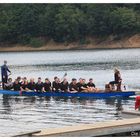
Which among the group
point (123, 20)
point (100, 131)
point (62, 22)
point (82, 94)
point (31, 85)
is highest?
point (62, 22)

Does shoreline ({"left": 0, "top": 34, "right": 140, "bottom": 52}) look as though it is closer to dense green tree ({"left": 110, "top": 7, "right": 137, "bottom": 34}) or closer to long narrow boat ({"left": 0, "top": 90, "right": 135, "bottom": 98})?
dense green tree ({"left": 110, "top": 7, "right": 137, "bottom": 34})

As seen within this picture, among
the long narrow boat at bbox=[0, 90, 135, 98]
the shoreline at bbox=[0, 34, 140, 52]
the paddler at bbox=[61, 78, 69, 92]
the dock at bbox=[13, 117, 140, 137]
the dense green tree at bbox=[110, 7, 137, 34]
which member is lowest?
the dock at bbox=[13, 117, 140, 137]

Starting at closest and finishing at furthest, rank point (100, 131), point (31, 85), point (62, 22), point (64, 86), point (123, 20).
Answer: point (100, 131)
point (64, 86)
point (31, 85)
point (123, 20)
point (62, 22)

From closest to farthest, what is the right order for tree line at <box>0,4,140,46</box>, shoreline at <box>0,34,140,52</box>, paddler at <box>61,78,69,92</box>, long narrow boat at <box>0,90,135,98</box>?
1. long narrow boat at <box>0,90,135,98</box>
2. paddler at <box>61,78,69,92</box>
3. shoreline at <box>0,34,140,52</box>
4. tree line at <box>0,4,140,46</box>

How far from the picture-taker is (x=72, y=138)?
17.5m

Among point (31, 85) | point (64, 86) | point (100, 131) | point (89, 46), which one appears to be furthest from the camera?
point (89, 46)

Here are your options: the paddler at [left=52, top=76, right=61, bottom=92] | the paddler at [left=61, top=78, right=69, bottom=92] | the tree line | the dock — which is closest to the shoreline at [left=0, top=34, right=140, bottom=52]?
the tree line

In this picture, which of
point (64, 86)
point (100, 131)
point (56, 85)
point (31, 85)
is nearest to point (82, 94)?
point (64, 86)

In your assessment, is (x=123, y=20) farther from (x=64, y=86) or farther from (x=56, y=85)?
(x=64, y=86)

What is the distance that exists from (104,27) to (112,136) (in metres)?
94.2

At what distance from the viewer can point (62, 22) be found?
12056 cm

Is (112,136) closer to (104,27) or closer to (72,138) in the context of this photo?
(72,138)

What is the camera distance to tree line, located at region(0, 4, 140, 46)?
113 m

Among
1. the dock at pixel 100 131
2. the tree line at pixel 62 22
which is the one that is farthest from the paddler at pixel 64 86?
the tree line at pixel 62 22
